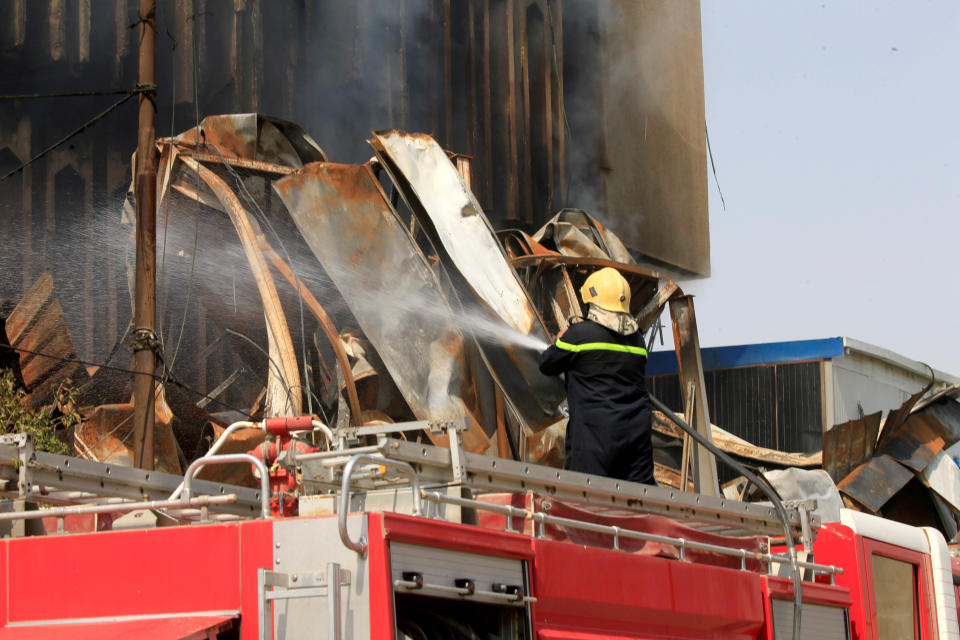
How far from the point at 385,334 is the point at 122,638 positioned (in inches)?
281

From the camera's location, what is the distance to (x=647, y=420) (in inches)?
259

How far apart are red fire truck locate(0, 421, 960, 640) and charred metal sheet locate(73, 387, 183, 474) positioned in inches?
192

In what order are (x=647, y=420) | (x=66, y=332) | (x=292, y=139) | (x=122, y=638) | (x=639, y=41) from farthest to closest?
(x=639, y=41) < (x=292, y=139) < (x=66, y=332) < (x=647, y=420) < (x=122, y=638)

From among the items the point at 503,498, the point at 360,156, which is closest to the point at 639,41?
the point at 360,156

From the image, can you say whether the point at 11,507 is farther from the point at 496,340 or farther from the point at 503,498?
the point at 496,340

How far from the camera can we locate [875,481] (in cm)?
1484

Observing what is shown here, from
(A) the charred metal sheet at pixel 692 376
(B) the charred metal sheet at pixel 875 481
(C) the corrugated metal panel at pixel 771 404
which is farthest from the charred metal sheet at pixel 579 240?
(C) the corrugated metal panel at pixel 771 404

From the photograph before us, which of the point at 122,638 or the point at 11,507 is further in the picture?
the point at 11,507

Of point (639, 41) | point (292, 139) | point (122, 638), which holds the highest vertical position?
point (639, 41)

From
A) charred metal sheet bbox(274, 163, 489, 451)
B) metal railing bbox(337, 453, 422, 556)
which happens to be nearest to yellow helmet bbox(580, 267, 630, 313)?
metal railing bbox(337, 453, 422, 556)

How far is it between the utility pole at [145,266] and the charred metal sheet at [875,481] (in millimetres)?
8381

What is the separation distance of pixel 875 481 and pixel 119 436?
862cm

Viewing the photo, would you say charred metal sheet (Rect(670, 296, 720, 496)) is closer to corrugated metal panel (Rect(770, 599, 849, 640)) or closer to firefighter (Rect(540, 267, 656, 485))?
firefighter (Rect(540, 267, 656, 485))

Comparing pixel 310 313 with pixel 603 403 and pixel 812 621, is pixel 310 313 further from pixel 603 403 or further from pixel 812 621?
pixel 812 621
